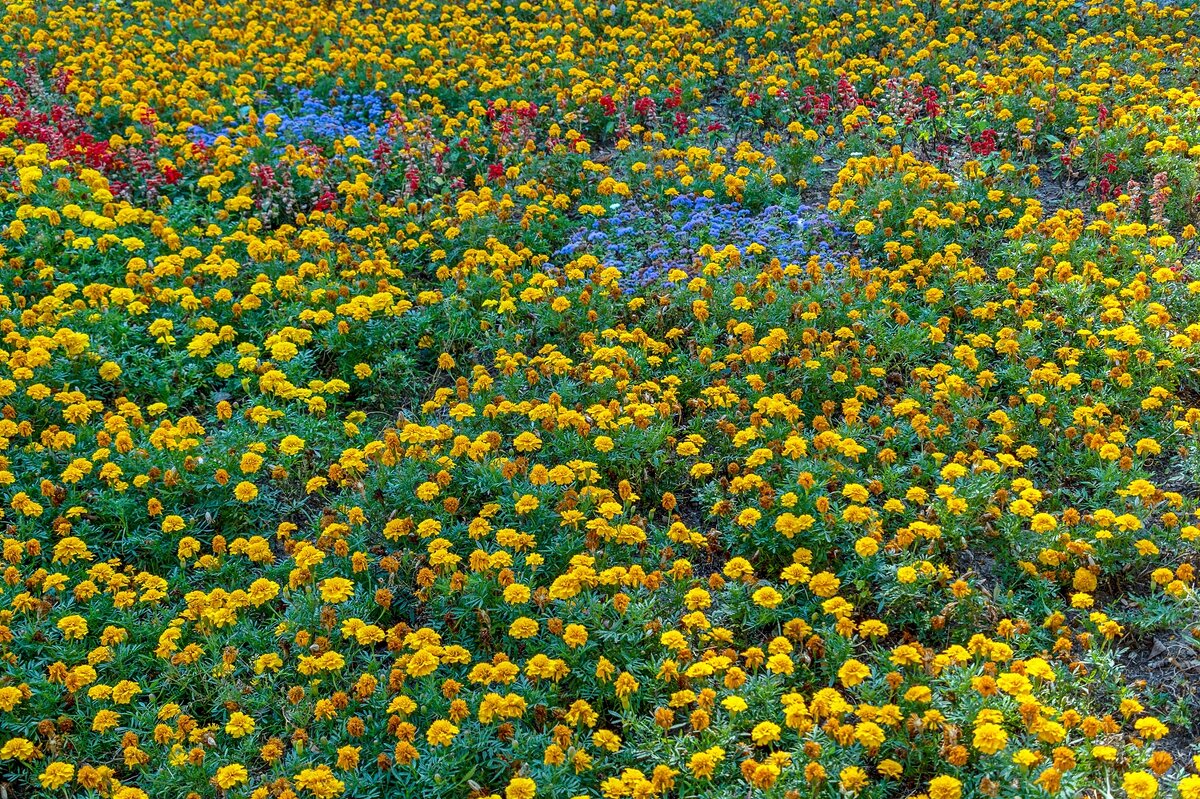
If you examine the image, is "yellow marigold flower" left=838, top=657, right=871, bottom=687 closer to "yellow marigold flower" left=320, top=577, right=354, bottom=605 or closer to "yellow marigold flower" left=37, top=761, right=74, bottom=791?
"yellow marigold flower" left=320, top=577, right=354, bottom=605

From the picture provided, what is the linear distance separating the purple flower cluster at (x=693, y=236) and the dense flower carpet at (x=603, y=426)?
0.04 m

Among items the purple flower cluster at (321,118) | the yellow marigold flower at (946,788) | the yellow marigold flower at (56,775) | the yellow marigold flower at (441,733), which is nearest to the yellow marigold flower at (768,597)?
the yellow marigold flower at (946,788)

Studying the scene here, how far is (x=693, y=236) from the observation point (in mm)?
8039

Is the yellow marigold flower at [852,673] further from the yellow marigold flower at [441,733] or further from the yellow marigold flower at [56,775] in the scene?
the yellow marigold flower at [56,775]

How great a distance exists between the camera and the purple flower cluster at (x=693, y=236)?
7.72m

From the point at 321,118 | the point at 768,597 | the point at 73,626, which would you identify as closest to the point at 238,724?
the point at 73,626

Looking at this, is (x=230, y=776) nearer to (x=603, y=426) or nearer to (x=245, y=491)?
(x=245, y=491)

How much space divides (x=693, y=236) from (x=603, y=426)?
265cm

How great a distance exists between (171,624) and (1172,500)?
475cm

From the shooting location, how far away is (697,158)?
8.81 meters

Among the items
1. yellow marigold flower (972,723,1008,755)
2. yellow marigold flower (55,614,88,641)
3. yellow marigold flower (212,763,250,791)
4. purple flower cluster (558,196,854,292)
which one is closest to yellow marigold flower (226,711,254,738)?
yellow marigold flower (212,763,250,791)

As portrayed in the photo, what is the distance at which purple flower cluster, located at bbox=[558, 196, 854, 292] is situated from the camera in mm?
7724

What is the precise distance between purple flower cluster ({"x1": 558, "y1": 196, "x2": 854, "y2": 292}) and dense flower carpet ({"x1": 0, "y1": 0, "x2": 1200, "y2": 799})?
0.04 meters

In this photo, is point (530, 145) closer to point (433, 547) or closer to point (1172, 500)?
point (433, 547)
